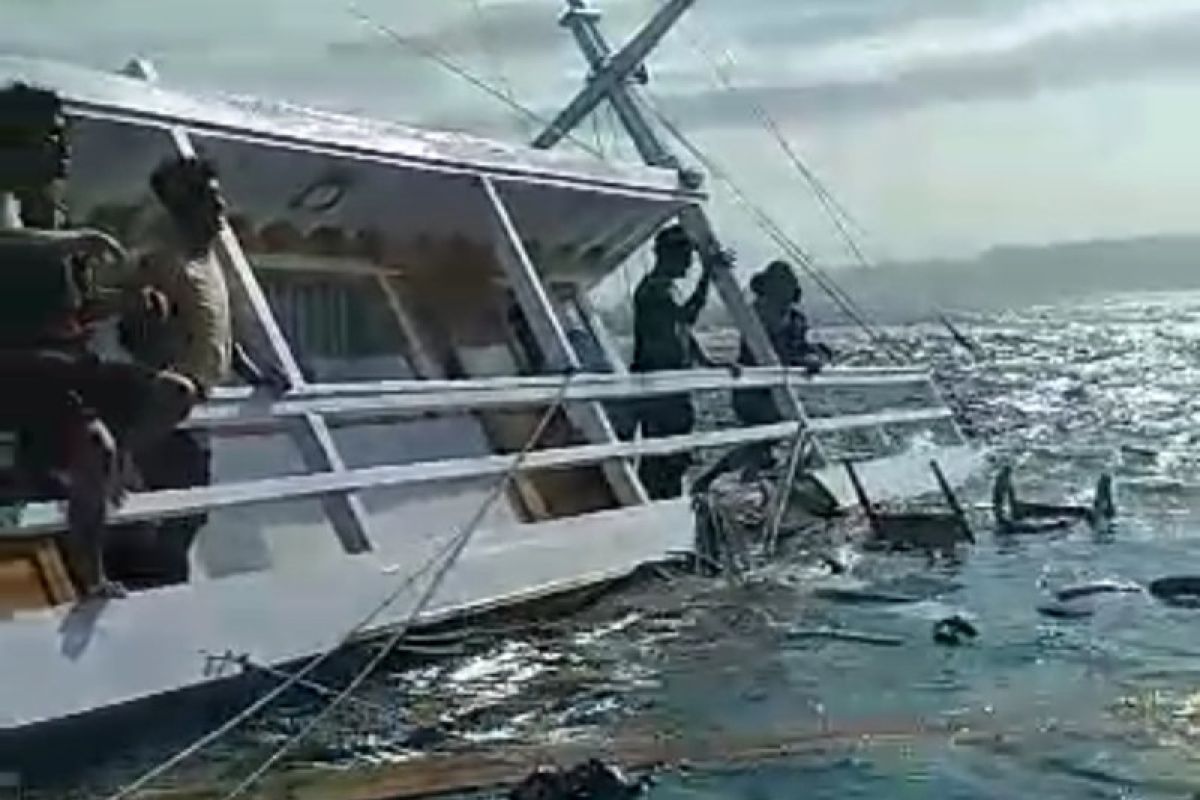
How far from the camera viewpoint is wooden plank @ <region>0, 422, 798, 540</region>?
924 cm

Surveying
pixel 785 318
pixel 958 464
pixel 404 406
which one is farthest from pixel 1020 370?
pixel 404 406

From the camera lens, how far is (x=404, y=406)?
11.6 m

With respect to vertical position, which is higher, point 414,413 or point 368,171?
point 368,171

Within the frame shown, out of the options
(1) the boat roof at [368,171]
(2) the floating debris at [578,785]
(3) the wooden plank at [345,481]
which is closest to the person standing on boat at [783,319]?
(1) the boat roof at [368,171]

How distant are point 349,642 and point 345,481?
2.68 feet

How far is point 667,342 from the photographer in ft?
53.7

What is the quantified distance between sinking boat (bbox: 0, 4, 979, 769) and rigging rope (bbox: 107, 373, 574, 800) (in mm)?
50

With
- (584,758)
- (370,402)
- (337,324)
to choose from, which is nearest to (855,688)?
(584,758)

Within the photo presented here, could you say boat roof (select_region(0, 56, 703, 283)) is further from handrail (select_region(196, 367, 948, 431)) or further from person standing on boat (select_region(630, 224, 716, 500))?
handrail (select_region(196, 367, 948, 431))

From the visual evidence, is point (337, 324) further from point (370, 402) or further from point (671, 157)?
point (671, 157)

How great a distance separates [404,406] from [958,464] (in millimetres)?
11876

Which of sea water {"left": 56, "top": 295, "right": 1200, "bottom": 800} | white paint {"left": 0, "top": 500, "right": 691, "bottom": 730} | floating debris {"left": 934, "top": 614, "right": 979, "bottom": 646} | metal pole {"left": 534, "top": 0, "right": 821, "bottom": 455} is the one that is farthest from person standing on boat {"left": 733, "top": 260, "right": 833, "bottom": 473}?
white paint {"left": 0, "top": 500, "right": 691, "bottom": 730}

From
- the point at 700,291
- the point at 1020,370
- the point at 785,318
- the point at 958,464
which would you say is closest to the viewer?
the point at 700,291

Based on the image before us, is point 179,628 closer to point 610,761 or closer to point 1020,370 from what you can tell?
point 610,761
